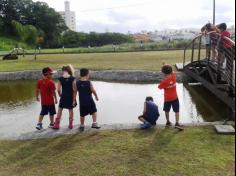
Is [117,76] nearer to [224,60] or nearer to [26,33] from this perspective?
[224,60]

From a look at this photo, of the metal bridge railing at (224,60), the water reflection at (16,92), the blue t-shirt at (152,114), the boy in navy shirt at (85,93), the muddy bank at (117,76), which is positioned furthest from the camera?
the muddy bank at (117,76)

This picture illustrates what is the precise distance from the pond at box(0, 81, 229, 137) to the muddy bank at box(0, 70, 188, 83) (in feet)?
3.68

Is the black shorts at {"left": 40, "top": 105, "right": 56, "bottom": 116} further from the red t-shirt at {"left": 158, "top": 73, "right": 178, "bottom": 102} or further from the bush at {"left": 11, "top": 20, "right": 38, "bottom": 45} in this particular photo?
the bush at {"left": 11, "top": 20, "right": 38, "bottom": 45}

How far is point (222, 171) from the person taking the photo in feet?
18.0

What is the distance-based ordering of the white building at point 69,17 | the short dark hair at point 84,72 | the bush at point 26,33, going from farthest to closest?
the white building at point 69,17, the bush at point 26,33, the short dark hair at point 84,72

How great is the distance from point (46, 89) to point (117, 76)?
413 inches

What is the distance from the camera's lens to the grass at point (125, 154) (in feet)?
18.6

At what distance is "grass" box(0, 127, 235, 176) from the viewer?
5.68 metres

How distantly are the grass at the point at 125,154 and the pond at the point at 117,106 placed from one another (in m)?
1.60

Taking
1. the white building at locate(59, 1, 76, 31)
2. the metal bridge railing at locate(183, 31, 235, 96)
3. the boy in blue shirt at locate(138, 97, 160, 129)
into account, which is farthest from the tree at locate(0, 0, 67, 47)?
the white building at locate(59, 1, 76, 31)

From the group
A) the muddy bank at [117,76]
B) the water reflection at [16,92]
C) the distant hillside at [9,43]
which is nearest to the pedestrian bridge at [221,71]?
the muddy bank at [117,76]

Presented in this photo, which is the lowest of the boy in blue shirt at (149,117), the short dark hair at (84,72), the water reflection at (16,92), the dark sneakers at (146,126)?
the water reflection at (16,92)

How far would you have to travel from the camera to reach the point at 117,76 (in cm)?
1845

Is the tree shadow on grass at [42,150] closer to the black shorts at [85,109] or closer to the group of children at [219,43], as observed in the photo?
the black shorts at [85,109]
